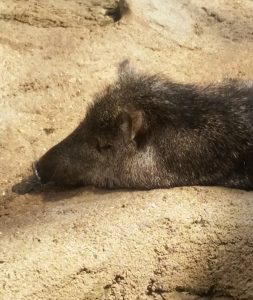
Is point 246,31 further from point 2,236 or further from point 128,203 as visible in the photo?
point 2,236

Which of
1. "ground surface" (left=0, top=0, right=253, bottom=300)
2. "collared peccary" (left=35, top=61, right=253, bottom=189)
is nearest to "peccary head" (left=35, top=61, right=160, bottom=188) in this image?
"collared peccary" (left=35, top=61, right=253, bottom=189)

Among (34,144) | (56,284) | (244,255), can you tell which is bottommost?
(34,144)

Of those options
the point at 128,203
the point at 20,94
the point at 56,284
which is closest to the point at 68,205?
the point at 128,203

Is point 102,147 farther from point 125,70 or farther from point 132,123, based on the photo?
point 125,70

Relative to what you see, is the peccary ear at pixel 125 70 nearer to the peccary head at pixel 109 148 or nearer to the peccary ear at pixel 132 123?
the peccary head at pixel 109 148

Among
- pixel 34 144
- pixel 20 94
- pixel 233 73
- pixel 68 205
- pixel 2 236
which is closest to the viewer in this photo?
pixel 2 236

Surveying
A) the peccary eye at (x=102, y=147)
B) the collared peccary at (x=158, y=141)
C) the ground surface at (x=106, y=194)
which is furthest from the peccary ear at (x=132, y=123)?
the ground surface at (x=106, y=194)

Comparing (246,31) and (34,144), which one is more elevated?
(246,31)

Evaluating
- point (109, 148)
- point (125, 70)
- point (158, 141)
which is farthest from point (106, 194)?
point (125, 70)
